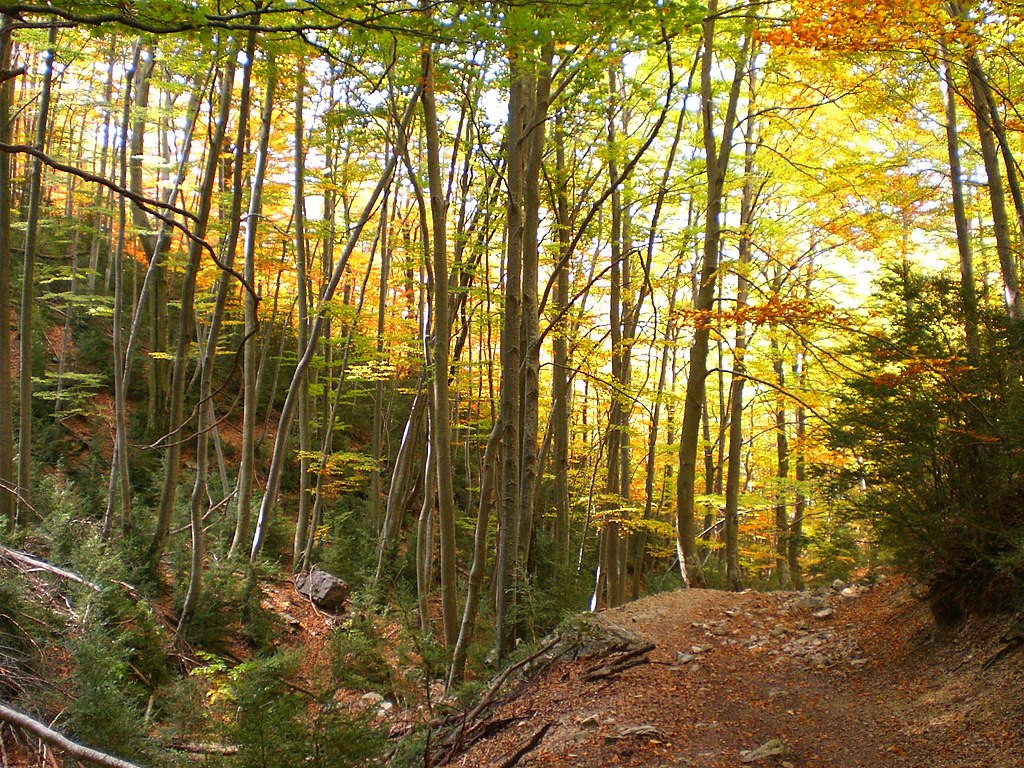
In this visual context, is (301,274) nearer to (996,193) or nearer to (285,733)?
(285,733)

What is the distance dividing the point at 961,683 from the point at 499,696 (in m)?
3.32

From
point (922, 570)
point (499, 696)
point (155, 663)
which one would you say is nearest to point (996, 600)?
point (922, 570)

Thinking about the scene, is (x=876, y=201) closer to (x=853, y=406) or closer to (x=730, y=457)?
(x=730, y=457)

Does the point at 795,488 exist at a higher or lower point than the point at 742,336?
lower

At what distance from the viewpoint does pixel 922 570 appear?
489 cm

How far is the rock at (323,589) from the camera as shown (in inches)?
426

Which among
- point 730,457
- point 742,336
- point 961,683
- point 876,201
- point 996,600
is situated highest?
point 876,201

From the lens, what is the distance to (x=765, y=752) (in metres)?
3.93

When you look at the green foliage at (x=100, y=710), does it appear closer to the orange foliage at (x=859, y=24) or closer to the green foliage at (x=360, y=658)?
the green foliage at (x=360, y=658)

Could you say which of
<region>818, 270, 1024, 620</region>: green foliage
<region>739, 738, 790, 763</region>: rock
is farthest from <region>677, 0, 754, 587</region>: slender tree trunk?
<region>739, 738, 790, 763</region>: rock

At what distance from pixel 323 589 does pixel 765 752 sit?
8382 millimetres

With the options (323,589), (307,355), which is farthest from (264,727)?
(323,589)

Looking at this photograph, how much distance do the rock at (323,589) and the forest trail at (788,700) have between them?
586 centimetres

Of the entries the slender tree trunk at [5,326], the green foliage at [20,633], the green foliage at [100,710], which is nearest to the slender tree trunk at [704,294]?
the green foliage at [100,710]
